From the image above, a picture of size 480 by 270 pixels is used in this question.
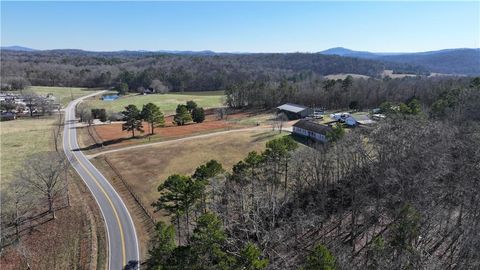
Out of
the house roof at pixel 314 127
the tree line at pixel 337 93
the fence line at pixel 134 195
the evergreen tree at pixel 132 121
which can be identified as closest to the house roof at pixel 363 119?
the house roof at pixel 314 127

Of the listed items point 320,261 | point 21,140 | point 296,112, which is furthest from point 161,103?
point 320,261

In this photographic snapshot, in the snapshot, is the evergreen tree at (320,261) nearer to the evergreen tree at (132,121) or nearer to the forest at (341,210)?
the forest at (341,210)

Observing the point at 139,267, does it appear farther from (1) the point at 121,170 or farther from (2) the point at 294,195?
(1) the point at 121,170

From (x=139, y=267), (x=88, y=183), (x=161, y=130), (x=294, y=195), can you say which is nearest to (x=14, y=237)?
(x=88, y=183)

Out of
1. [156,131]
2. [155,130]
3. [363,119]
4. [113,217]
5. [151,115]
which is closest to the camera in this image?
[113,217]

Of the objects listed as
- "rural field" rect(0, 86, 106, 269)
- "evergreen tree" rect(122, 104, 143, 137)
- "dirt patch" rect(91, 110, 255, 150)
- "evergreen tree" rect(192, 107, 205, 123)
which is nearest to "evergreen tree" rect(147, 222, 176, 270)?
"rural field" rect(0, 86, 106, 269)

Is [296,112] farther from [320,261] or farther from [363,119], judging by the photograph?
[320,261]

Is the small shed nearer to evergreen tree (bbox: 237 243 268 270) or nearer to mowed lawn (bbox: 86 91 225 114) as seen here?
mowed lawn (bbox: 86 91 225 114)
